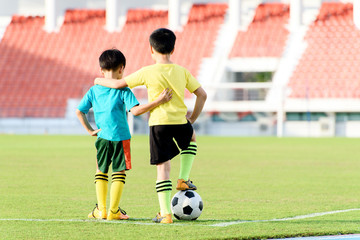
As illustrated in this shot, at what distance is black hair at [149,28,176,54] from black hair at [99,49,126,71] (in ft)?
1.52

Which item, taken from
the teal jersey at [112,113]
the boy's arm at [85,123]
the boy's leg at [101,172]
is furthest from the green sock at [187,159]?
the boy's arm at [85,123]

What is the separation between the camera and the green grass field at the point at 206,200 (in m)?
5.81

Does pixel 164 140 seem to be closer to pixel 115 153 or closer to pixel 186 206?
pixel 115 153

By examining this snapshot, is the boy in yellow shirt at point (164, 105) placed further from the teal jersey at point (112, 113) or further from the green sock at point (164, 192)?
the teal jersey at point (112, 113)

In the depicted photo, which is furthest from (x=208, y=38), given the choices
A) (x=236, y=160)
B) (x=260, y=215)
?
(x=260, y=215)

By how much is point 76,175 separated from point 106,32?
110ft

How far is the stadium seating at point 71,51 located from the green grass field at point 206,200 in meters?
25.8

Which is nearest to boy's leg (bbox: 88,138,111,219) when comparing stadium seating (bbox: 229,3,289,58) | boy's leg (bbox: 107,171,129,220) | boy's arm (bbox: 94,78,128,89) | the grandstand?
boy's leg (bbox: 107,171,129,220)

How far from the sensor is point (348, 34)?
133 feet

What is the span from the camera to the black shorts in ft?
19.8

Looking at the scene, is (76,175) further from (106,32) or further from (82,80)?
(106,32)

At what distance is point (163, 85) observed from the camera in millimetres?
6059

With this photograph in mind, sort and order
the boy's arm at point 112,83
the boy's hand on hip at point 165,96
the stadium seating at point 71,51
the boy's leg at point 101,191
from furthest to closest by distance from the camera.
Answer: the stadium seating at point 71,51 → the boy's leg at point 101,191 → the boy's arm at point 112,83 → the boy's hand on hip at point 165,96

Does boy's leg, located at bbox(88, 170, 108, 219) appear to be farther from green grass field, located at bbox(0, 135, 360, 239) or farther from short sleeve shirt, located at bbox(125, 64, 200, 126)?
short sleeve shirt, located at bbox(125, 64, 200, 126)
